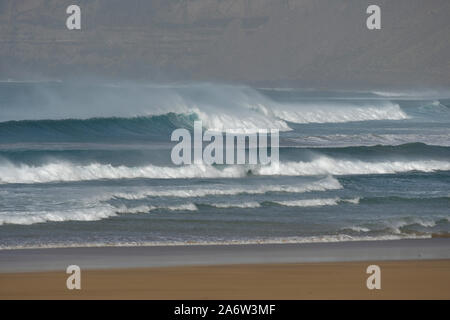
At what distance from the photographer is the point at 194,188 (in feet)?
63.3

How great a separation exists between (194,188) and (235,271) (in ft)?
26.6

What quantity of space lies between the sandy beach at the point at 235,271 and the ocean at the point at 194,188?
2.73ft

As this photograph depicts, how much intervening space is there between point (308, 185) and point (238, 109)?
21.8 meters

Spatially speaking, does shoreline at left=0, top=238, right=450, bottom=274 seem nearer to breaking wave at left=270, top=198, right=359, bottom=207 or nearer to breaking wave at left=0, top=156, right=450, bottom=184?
breaking wave at left=270, top=198, right=359, bottom=207

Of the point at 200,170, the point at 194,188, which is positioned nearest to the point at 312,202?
the point at 194,188

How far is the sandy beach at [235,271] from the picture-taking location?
9.96m

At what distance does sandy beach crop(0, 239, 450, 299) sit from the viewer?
9.96m

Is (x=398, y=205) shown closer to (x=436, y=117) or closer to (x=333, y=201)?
(x=333, y=201)

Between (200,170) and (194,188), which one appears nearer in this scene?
(194,188)

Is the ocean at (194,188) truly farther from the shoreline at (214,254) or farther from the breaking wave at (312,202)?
the shoreline at (214,254)

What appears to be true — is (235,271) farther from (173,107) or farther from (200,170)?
(173,107)

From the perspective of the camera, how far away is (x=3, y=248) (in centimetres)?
1288

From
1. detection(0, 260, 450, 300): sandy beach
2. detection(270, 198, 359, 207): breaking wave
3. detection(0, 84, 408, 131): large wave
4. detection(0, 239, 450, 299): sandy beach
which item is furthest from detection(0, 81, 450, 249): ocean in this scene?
detection(0, 260, 450, 300): sandy beach

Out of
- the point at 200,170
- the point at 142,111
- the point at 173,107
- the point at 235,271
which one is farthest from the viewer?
the point at 173,107
